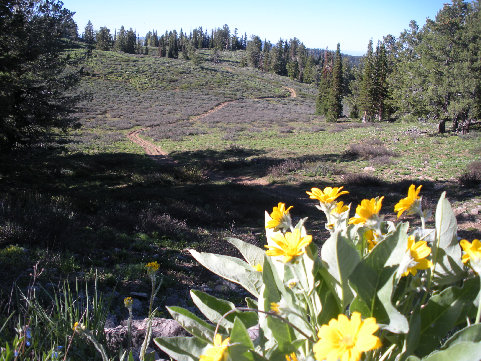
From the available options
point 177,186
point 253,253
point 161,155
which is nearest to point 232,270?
point 253,253

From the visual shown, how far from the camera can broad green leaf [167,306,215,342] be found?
1082 millimetres

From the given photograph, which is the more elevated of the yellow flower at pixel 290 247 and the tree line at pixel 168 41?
the tree line at pixel 168 41

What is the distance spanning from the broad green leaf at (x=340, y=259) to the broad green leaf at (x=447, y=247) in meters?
0.31

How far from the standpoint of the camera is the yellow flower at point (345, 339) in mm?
705

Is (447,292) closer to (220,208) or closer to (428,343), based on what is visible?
(428,343)

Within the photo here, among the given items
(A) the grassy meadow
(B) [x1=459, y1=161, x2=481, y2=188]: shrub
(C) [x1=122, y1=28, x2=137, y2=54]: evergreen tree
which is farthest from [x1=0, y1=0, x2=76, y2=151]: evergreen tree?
(C) [x1=122, y1=28, x2=137, y2=54]: evergreen tree

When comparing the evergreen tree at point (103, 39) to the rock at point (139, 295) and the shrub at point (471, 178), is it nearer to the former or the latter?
the shrub at point (471, 178)

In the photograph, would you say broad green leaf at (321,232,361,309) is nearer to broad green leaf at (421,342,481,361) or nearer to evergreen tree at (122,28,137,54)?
broad green leaf at (421,342,481,361)

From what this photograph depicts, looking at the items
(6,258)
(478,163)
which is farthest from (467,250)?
(478,163)

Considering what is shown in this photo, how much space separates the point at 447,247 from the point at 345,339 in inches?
22.3

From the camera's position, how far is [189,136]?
26719 millimetres

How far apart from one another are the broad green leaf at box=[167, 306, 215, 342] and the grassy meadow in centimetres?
112

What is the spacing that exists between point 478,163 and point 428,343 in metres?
15.5

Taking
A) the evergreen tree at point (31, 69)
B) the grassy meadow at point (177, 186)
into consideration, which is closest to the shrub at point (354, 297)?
the grassy meadow at point (177, 186)
